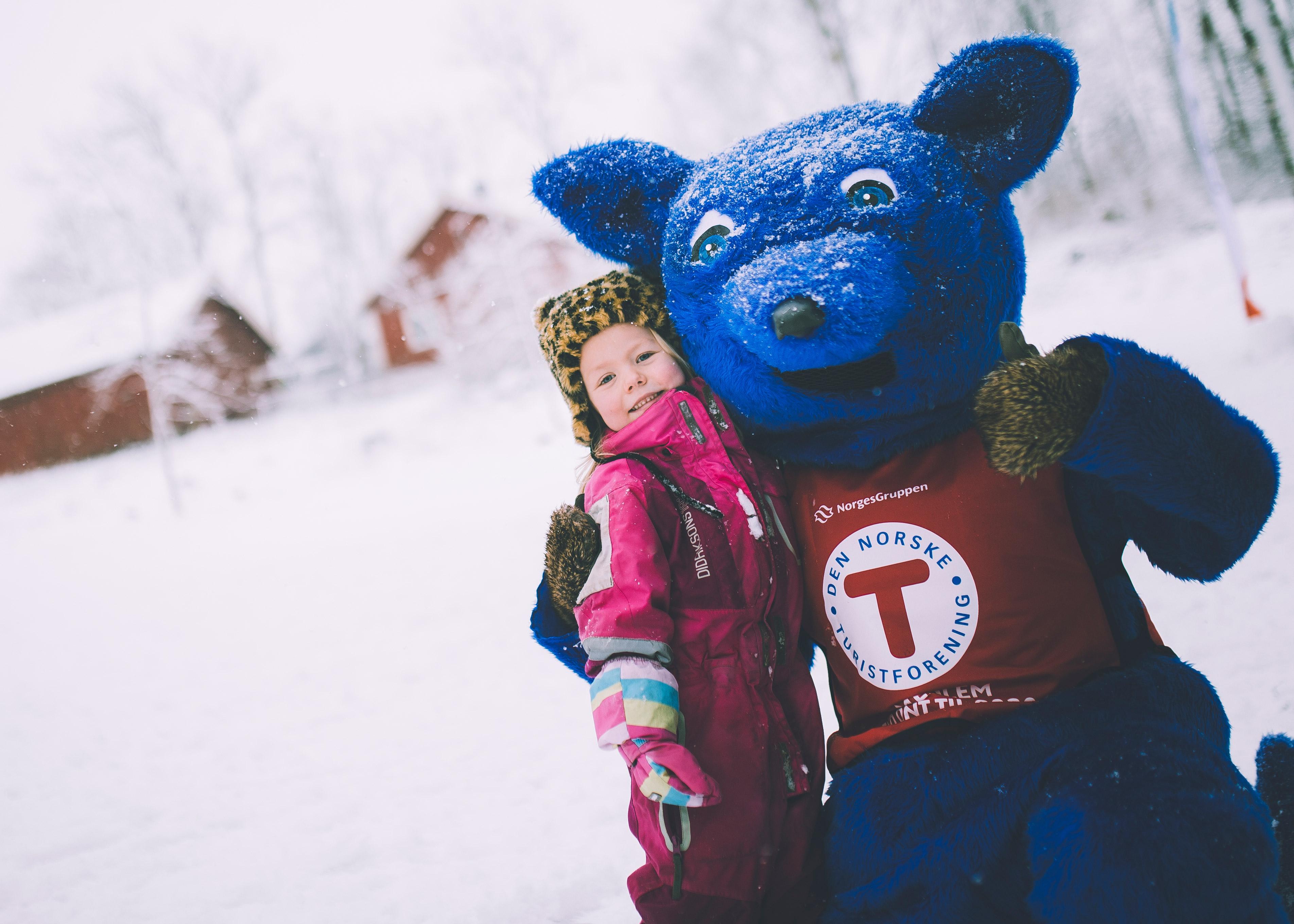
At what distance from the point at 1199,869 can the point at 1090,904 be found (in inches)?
5.6

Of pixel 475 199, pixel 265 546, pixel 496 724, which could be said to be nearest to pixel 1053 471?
pixel 496 724

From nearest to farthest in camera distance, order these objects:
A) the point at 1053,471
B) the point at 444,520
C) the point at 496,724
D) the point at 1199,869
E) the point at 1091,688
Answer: the point at 1199,869 → the point at 1091,688 → the point at 1053,471 → the point at 496,724 → the point at 444,520

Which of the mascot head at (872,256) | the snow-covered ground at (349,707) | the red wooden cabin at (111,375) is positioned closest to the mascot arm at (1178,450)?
the mascot head at (872,256)

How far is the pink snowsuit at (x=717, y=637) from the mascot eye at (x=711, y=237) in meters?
0.28

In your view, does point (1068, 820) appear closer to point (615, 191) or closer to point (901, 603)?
point (901, 603)

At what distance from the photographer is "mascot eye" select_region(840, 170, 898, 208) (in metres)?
1.34

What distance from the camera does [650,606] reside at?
1.35 meters

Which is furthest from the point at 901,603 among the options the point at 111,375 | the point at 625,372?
the point at 111,375

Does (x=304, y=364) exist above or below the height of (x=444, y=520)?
above

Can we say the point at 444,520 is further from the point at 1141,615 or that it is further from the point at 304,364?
the point at 304,364

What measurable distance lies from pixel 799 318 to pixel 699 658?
68 centimetres

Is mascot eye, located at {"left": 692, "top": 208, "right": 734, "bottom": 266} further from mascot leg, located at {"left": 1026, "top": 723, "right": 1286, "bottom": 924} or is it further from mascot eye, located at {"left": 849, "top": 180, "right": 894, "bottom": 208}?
mascot leg, located at {"left": 1026, "top": 723, "right": 1286, "bottom": 924}

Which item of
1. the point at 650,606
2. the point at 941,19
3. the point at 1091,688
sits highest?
the point at 941,19

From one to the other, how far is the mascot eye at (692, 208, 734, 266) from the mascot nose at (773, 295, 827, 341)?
0.87 ft
